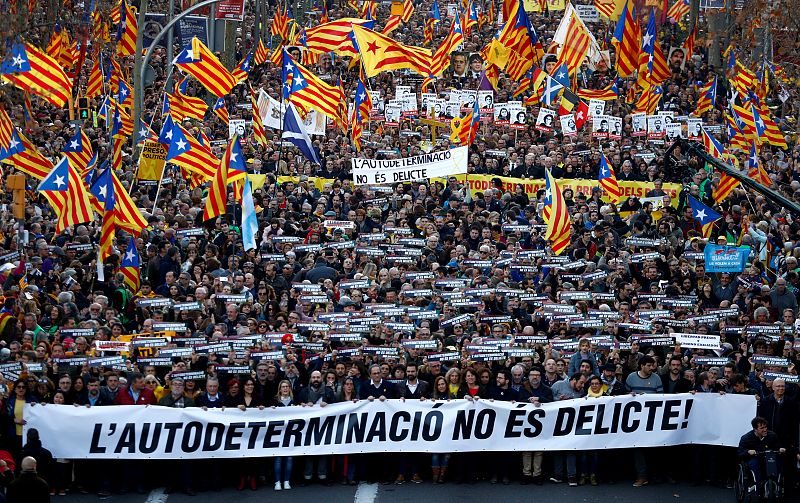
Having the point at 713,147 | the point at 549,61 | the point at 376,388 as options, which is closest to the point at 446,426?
the point at 376,388

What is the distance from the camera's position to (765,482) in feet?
55.7

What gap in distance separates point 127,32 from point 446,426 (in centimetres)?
2338

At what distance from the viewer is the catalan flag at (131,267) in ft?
76.3

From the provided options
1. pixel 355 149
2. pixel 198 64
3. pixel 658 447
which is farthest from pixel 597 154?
pixel 658 447

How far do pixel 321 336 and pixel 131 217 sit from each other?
476 centimetres

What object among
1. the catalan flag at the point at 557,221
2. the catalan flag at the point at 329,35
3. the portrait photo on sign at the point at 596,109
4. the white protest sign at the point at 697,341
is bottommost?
the white protest sign at the point at 697,341

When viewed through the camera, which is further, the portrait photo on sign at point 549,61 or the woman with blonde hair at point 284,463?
the portrait photo on sign at point 549,61

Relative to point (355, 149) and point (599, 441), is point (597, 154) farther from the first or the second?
point (599, 441)

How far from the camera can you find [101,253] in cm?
2269

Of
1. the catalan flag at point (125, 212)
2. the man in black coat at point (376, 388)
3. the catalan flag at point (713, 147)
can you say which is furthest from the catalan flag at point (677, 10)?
the man in black coat at point (376, 388)

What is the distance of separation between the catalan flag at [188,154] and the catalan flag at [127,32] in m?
12.0

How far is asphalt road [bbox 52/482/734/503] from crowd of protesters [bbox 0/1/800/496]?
18cm

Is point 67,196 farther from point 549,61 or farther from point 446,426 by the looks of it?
point 549,61

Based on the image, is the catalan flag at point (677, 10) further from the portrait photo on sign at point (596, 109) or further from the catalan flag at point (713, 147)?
the catalan flag at point (713, 147)
